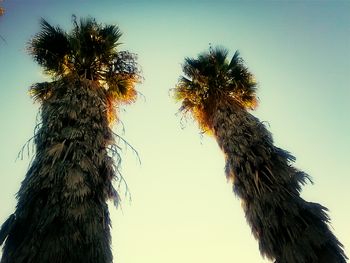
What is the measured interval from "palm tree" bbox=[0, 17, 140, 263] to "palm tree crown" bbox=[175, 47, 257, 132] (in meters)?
2.91

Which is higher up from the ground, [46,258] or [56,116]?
[56,116]

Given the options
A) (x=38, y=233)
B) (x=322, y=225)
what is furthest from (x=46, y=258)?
(x=322, y=225)

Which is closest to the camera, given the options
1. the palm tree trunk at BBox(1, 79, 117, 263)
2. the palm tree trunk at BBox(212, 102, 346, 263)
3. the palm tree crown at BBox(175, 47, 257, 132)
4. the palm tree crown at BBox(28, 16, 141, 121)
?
the palm tree trunk at BBox(1, 79, 117, 263)

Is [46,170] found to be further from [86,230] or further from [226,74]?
[226,74]

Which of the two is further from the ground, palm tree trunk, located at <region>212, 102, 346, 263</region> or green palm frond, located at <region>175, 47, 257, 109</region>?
green palm frond, located at <region>175, 47, 257, 109</region>

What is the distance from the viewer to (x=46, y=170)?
22.4 ft

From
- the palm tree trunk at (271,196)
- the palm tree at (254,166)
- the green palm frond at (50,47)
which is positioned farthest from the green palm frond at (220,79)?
the green palm frond at (50,47)

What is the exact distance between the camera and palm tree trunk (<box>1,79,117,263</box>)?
19.0ft

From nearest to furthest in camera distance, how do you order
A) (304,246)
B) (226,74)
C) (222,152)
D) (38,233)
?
(38,233) → (304,246) → (222,152) → (226,74)

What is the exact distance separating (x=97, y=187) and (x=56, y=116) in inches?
79.5

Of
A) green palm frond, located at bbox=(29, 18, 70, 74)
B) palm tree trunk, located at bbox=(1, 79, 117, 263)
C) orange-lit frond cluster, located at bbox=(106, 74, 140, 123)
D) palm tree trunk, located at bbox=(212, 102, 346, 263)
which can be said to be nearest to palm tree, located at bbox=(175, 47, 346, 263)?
palm tree trunk, located at bbox=(212, 102, 346, 263)

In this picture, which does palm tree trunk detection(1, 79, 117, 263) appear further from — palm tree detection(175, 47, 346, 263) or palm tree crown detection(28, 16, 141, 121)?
palm tree detection(175, 47, 346, 263)

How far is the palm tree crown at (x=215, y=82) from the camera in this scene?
12.7 metres

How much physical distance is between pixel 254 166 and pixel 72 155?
16.1 ft
